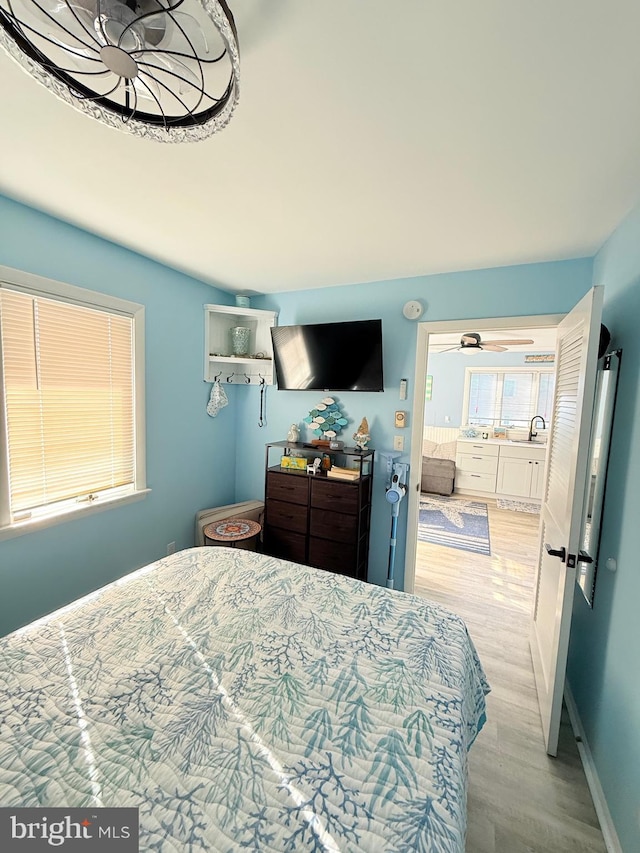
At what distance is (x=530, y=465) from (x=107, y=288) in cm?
576

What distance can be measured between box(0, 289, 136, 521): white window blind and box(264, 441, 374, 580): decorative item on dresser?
1.16 m

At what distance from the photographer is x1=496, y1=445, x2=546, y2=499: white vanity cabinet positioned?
17.2 feet

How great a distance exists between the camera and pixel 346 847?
2.37ft

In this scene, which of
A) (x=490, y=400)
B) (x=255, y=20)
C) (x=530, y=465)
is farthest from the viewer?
(x=490, y=400)

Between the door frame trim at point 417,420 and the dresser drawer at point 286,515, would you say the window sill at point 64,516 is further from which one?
the door frame trim at point 417,420

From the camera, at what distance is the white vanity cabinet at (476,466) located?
5.57 m

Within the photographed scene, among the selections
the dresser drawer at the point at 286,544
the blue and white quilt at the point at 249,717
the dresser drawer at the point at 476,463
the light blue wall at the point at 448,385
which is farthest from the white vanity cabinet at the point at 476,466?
the blue and white quilt at the point at 249,717

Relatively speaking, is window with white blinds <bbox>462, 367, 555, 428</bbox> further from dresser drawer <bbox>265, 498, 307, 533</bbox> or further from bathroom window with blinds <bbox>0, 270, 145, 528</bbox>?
bathroom window with blinds <bbox>0, 270, 145, 528</bbox>

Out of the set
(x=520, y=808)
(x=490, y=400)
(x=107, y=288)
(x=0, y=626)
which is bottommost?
(x=520, y=808)

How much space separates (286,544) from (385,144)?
262 cm

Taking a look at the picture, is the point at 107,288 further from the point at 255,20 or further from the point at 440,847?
the point at 440,847

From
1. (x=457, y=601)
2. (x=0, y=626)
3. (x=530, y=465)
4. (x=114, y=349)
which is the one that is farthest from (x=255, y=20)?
(x=530, y=465)

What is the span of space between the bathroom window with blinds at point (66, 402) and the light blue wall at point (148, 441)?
0.42ft

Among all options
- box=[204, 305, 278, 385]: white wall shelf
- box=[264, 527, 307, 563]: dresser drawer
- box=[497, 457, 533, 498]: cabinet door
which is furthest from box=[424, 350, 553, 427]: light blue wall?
box=[264, 527, 307, 563]: dresser drawer
